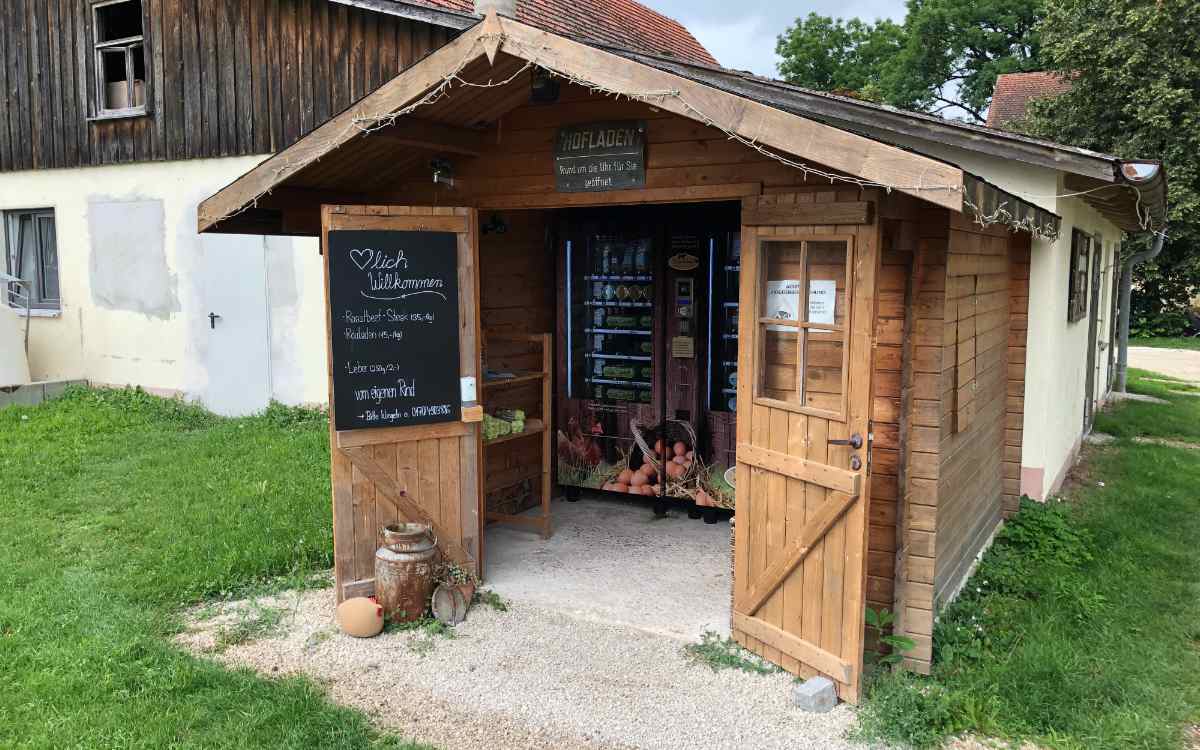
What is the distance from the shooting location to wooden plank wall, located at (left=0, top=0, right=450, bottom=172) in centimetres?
998

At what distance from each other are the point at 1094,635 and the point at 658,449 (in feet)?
10.3

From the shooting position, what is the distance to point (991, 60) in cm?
3491

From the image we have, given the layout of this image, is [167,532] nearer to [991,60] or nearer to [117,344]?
[117,344]

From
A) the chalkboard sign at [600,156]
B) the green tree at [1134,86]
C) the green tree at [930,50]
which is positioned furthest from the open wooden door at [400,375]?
the green tree at [930,50]

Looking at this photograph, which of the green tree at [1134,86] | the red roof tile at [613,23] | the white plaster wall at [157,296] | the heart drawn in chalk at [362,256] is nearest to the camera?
the heart drawn in chalk at [362,256]

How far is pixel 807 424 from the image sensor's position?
4.34 metres

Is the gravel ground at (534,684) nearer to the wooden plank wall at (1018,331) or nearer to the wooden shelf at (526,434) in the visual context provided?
the wooden shelf at (526,434)

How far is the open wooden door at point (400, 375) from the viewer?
509cm

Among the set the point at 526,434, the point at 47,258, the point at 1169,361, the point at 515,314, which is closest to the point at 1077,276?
the point at 515,314

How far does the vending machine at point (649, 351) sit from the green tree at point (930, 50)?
29069 millimetres

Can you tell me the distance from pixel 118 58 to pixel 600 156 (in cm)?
976

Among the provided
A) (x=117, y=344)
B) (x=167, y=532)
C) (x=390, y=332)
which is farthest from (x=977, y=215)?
(x=117, y=344)

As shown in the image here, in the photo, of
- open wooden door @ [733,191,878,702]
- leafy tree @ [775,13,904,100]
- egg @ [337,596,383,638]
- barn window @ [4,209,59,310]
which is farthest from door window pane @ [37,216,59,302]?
leafy tree @ [775,13,904,100]

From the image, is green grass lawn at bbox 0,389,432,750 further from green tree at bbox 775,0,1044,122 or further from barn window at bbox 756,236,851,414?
green tree at bbox 775,0,1044,122
